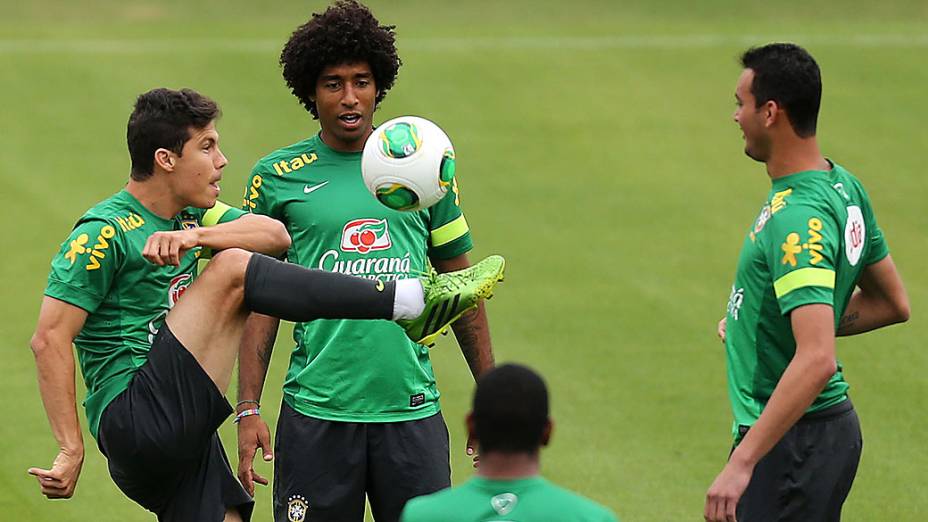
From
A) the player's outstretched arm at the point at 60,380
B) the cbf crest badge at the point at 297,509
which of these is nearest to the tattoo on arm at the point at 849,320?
the cbf crest badge at the point at 297,509

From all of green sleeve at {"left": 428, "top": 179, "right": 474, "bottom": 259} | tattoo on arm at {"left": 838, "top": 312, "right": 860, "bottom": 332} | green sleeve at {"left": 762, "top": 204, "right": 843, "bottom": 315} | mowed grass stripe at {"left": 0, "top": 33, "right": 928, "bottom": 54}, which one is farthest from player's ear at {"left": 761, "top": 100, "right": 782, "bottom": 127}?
mowed grass stripe at {"left": 0, "top": 33, "right": 928, "bottom": 54}

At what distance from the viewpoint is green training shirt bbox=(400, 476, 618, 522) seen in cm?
432

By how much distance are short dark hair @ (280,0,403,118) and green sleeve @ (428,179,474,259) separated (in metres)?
0.57

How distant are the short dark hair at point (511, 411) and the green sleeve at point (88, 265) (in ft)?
7.53

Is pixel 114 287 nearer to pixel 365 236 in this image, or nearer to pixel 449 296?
pixel 365 236

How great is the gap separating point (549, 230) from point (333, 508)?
7.63m

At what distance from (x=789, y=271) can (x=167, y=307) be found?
100 inches

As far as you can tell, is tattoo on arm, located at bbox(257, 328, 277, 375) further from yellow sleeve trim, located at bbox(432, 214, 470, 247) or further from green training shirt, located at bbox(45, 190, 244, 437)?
yellow sleeve trim, located at bbox(432, 214, 470, 247)

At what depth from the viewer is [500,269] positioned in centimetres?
627

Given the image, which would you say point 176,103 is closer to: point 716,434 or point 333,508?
point 333,508

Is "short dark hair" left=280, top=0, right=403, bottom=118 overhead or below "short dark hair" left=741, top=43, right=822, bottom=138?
overhead

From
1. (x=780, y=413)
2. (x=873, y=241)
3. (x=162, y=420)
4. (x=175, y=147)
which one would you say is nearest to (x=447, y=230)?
(x=175, y=147)

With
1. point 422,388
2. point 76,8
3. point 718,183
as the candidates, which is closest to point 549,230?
point 718,183

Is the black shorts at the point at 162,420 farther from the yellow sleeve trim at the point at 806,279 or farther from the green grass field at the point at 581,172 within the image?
the green grass field at the point at 581,172
